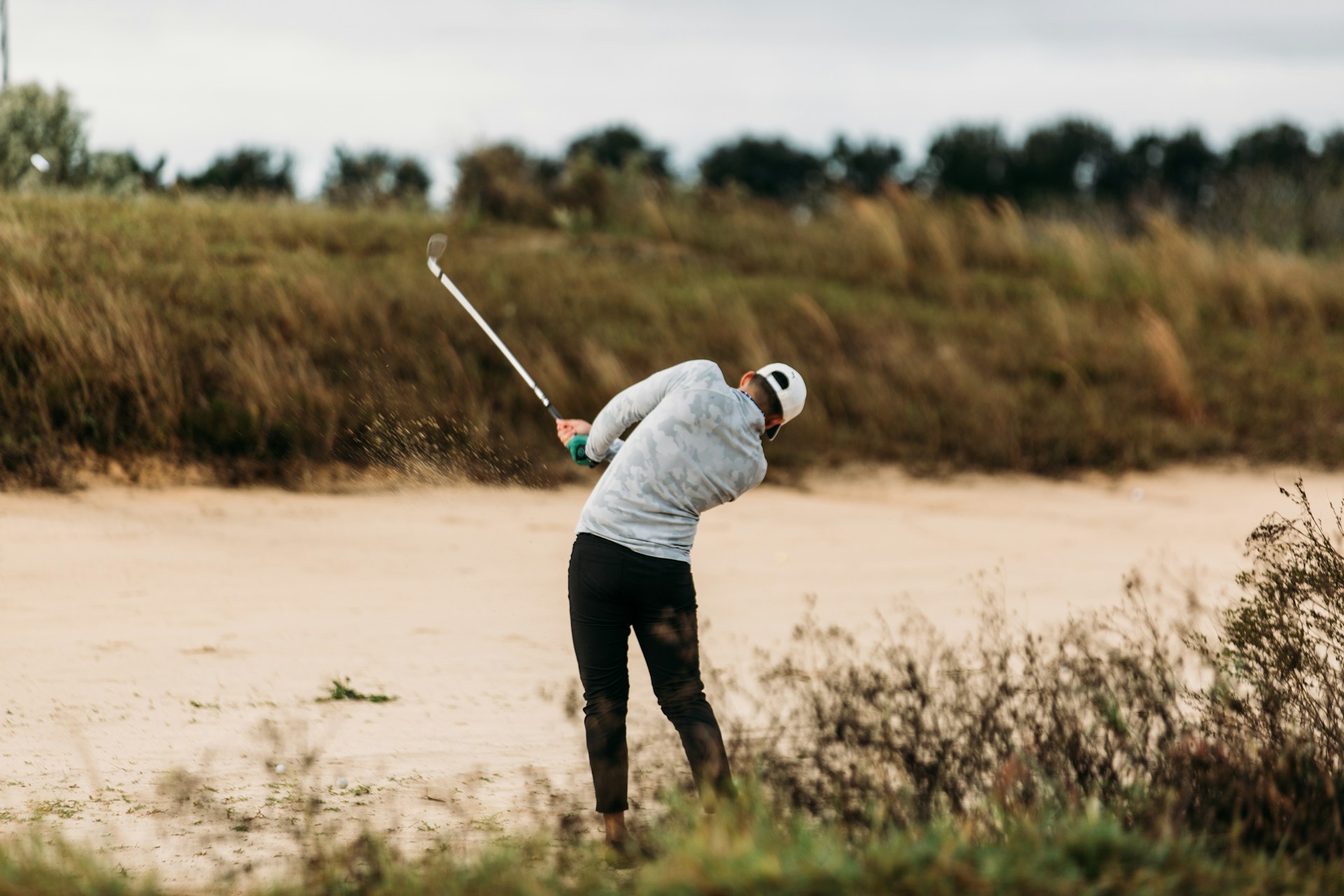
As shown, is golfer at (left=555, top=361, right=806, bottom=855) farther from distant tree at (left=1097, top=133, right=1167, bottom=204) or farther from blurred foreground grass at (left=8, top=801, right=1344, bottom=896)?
distant tree at (left=1097, top=133, right=1167, bottom=204)

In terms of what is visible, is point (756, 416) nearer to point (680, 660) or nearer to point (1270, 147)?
point (680, 660)

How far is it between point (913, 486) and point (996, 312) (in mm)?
4464

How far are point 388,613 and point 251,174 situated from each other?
40.2ft

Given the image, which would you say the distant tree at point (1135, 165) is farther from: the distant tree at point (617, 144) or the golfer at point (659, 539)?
the golfer at point (659, 539)

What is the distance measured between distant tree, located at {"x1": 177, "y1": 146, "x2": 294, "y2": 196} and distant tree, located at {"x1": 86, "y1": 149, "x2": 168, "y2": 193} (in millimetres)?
816

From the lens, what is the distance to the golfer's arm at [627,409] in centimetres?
494

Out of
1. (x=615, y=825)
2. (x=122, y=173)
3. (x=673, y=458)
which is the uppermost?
(x=122, y=173)

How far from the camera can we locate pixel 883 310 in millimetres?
14594

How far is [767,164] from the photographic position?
55875mm

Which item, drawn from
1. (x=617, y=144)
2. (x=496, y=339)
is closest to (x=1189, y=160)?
(x=617, y=144)

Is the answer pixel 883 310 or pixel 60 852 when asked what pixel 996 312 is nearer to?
pixel 883 310

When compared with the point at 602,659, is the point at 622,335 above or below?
above

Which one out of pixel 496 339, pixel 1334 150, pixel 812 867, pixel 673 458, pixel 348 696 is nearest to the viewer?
pixel 812 867

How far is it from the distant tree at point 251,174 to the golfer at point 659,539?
1216 centimetres
